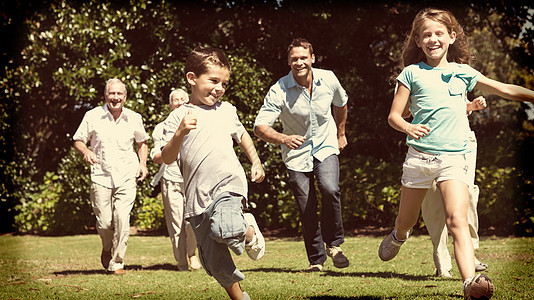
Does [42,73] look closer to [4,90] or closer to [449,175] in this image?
[4,90]

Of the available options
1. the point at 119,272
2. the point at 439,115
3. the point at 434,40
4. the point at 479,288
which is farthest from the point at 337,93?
the point at 479,288

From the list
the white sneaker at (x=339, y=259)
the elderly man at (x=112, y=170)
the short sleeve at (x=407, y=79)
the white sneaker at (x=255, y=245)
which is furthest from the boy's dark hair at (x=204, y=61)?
the elderly man at (x=112, y=170)

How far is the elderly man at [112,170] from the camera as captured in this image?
7305 millimetres

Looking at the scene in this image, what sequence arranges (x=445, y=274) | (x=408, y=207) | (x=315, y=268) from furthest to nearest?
(x=315, y=268) < (x=445, y=274) < (x=408, y=207)

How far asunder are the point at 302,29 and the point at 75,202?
6.28 metres

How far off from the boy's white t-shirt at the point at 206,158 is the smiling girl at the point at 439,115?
1.28m

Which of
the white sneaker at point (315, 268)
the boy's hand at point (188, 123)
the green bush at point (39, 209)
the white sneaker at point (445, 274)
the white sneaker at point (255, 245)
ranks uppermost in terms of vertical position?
the boy's hand at point (188, 123)

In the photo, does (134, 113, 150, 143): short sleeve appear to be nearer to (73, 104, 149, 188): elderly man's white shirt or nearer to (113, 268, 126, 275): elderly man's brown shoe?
(73, 104, 149, 188): elderly man's white shirt

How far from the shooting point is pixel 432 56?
4.62 meters

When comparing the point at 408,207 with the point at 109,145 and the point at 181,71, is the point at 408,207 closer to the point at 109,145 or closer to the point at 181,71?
Result: the point at 109,145

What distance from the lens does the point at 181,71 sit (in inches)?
501

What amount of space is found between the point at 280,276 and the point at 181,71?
24.5 feet

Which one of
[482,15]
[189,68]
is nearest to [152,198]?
[482,15]

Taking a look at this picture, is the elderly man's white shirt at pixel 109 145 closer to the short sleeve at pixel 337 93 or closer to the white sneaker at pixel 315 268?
the white sneaker at pixel 315 268
